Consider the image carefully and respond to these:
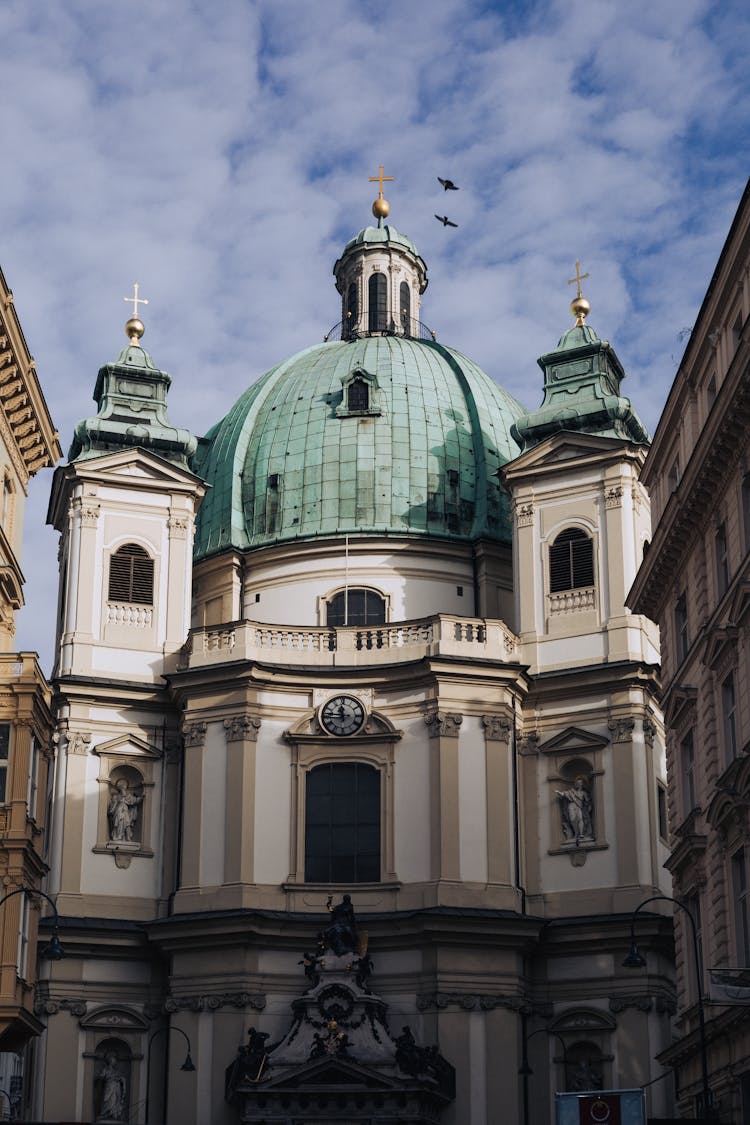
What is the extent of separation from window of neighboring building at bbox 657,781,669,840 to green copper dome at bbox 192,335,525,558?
11.6 metres

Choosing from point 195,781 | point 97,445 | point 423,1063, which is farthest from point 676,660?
point 97,445

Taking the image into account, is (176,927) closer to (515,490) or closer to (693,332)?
(515,490)

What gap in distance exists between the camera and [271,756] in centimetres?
5516

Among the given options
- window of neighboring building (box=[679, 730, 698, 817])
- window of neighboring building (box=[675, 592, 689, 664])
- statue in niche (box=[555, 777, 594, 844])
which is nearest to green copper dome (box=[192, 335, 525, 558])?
statue in niche (box=[555, 777, 594, 844])

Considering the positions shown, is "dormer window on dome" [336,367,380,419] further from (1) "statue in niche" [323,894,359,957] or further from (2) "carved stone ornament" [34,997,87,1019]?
(2) "carved stone ornament" [34,997,87,1019]

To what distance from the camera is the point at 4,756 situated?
4000 centimetres

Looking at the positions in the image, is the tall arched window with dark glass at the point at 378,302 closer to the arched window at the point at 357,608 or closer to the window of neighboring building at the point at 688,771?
the arched window at the point at 357,608

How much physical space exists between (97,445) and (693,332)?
2733cm

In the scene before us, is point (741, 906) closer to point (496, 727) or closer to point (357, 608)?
point (496, 727)

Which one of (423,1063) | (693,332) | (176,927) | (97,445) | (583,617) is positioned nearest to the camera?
(693,332)

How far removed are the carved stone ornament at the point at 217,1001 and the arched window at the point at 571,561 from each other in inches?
613

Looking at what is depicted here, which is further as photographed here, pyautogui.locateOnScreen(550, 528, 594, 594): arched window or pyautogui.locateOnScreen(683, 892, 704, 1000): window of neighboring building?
pyautogui.locateOnScreen(550, 528, 594, 594): arched window

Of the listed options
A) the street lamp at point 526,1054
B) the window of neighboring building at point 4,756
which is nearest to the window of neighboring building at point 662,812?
the street lamp at point 526,1054

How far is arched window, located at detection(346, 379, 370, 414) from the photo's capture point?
66.1 meters
